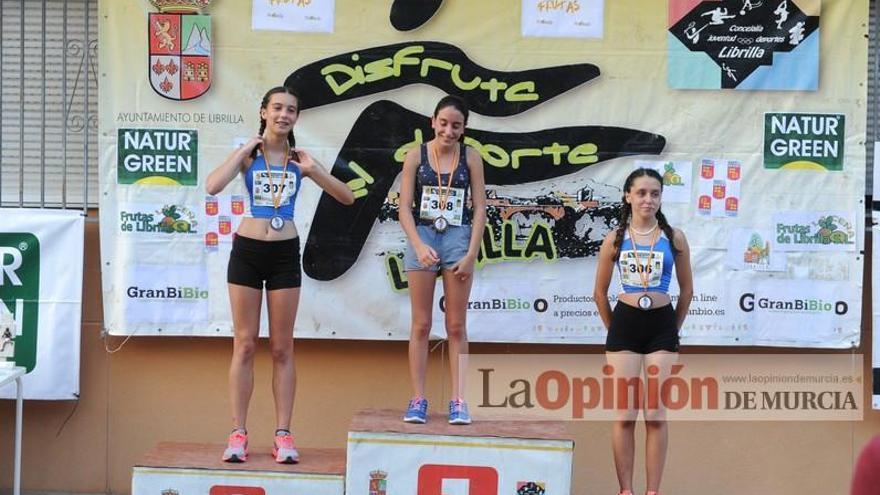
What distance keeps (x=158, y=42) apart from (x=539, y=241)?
2473 millimetres

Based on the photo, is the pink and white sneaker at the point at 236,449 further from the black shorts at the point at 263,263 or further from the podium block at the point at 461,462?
the black shorts at the point at 263,263

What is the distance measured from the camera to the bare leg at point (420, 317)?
5.52 metres

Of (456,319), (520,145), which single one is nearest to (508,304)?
(520,145)

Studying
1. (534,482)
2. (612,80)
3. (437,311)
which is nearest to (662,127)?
(612,80)

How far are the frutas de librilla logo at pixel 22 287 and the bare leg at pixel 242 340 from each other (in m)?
1.77

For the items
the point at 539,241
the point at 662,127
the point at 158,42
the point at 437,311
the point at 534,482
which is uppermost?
the point at 158,42

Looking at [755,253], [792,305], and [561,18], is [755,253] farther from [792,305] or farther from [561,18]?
[561,18]

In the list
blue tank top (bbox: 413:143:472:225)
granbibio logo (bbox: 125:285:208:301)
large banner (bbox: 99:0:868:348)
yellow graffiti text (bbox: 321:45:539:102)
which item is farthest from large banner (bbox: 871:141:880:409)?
granbibio logo (bbox: 125:285:208:301)

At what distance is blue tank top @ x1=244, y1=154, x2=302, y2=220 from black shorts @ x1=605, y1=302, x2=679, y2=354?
1678 mm

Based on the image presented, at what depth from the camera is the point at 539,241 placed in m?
6.51

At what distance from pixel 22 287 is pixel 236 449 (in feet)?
6.71

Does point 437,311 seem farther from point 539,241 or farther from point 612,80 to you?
point 612,80

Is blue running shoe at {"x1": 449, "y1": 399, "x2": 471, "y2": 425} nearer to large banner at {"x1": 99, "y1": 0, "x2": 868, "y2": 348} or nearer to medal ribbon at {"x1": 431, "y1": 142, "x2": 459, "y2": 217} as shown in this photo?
medal ribbon at {"x1": 431, "y1": 142, "x2": 459, "y2": 217}

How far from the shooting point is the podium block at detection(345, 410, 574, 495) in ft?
17.1
